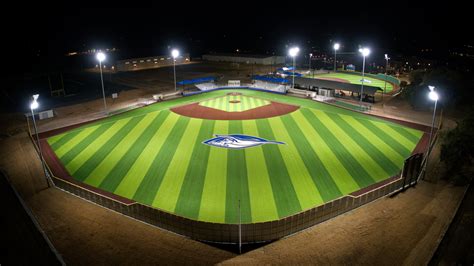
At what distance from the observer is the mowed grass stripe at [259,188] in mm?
20531

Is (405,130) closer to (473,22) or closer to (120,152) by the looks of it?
(120,152)

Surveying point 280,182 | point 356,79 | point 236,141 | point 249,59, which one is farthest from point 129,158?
point 249,59

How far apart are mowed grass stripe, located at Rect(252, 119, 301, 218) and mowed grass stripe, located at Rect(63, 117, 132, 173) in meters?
16.5

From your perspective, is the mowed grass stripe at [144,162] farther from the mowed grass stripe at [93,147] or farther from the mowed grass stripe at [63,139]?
the mowed grass stripe at [63,139]

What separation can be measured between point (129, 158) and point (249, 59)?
254 ft

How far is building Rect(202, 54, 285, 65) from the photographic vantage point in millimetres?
97625

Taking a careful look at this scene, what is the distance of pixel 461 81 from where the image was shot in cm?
4400

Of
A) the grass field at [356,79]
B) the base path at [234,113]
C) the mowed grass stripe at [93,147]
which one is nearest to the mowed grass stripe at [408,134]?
the base path at [234,113]

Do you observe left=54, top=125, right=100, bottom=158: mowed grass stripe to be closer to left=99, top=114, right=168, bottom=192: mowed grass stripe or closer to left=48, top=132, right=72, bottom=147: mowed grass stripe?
left=48, top=132, right=72, bottom=147: mowed grass stripe

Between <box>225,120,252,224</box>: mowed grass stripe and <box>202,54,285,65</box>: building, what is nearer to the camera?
<box>225,120,252,224</box>: mowed grass stripe

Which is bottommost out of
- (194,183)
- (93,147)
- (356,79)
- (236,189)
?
(236,189)

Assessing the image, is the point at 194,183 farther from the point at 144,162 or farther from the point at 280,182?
the point at 280,182

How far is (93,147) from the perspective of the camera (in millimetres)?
32250

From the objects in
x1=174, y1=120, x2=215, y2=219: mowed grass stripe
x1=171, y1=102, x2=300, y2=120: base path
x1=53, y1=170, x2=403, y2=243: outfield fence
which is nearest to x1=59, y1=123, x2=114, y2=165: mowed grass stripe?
x1=171, y1=102, x2=300, y2=120: base path
